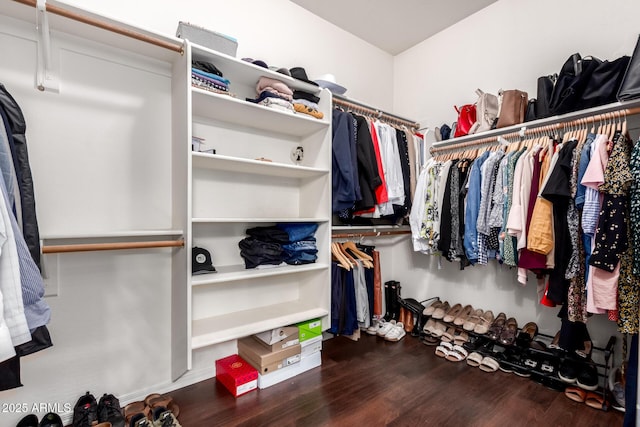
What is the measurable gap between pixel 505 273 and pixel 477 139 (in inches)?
41.7

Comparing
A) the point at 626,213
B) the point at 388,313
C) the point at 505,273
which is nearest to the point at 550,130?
the point at 626,213

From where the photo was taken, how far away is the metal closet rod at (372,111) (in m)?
2.37

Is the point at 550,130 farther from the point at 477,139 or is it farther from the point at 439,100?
the point at 439,100

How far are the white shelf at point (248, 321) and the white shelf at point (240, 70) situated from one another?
1559 millimetres

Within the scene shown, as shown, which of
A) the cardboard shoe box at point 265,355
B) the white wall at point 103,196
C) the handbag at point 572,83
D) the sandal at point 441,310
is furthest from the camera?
the sandal at point 441,310

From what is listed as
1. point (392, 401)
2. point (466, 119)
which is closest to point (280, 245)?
point (392, 401)

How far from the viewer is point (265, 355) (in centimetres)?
186

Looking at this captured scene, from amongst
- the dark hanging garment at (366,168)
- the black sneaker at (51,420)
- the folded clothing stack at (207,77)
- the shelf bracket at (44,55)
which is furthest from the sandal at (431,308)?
the shelf bracket at (44,55)

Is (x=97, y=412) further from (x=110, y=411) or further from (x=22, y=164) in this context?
(x=22, y=164)

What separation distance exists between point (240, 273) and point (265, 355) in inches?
21.0

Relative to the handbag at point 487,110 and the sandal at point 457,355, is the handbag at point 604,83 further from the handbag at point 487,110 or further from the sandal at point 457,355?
the sandal at point 457,355

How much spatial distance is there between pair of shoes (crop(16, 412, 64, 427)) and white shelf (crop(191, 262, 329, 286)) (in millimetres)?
852

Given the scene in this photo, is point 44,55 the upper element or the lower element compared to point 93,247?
upper

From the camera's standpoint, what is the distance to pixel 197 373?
6.34 feet
